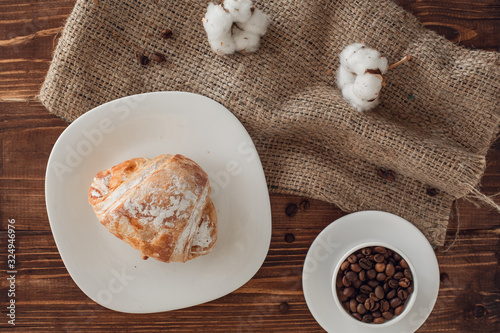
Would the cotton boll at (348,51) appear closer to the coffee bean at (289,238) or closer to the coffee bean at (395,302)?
the coffee bean at (289,238)

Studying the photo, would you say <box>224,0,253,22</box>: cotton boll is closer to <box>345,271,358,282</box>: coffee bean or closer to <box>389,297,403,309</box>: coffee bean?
<box>345,271,358,282</box>: coffee bean

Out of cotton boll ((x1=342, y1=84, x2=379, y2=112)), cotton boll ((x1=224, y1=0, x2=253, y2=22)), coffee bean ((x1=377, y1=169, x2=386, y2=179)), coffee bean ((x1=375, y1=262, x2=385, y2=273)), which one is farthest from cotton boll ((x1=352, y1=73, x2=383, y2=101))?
coffee bean ((x1=375, y1=262, x2=385, y2=273))

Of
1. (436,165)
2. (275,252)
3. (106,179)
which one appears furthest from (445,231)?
(106,179)

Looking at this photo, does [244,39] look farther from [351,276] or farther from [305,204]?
[351,276]

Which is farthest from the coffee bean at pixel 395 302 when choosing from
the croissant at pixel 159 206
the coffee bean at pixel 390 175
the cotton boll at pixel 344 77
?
the cotton boll at pixel 344 77

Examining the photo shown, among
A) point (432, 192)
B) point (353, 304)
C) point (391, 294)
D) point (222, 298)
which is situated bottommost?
point (222, 298)

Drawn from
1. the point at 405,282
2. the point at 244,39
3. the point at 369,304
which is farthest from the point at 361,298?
the point at 244,39

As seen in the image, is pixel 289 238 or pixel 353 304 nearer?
pixel 353 304
